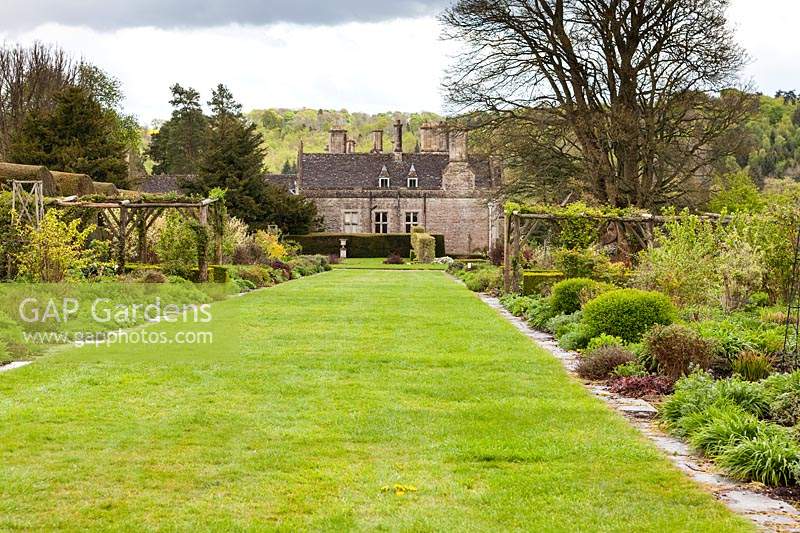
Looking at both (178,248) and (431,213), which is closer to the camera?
(178,248)

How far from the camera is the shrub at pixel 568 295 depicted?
1489cm

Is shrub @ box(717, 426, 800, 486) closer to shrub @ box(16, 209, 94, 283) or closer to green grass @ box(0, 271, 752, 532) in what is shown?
green grass @ box(0, 271, 752, 532)

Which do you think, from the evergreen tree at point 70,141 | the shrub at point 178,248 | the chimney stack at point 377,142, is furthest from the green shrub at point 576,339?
the chimney stack at point 377,142

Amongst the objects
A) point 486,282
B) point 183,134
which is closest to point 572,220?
point 486,282

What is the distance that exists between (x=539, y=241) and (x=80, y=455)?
30.0m

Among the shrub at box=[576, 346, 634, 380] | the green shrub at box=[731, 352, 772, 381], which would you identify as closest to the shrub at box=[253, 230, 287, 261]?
the shrub at box=[576, 346, 634, 380]

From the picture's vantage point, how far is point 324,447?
21.2 ft

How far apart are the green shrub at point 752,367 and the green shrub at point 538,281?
1032cm

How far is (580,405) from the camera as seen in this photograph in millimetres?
8188

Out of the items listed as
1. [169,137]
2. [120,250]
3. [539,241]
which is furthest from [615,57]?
[169,137]

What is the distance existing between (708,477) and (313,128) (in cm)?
12240

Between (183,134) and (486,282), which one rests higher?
(183,134)

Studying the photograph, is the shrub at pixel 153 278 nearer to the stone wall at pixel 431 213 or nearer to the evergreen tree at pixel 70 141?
the evergreen tree at pixel 70 141

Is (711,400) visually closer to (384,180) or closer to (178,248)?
(178,248)
